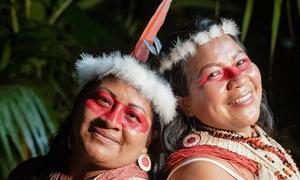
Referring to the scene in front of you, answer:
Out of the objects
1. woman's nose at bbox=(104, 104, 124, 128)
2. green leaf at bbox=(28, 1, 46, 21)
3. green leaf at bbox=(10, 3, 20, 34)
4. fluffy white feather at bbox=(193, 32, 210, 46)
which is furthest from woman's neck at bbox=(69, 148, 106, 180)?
green leaf at bbox=(28, 1, 46, 21)

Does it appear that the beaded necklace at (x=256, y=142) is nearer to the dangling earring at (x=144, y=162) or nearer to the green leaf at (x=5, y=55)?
the dangling earring at (x=144, y=162)

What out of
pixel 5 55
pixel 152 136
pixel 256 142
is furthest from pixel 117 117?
pixel 5 55

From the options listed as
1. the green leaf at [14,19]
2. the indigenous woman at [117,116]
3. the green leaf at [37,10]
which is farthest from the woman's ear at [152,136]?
the green leaf at [37,10]

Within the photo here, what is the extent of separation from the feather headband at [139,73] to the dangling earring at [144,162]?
0.08 m

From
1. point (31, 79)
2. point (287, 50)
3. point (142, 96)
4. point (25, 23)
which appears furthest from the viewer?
point (287, 50)

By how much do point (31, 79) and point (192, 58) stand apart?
935 mm

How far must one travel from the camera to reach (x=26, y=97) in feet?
6.52

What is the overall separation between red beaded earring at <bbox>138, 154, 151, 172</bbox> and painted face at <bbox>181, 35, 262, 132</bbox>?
0.14 metres

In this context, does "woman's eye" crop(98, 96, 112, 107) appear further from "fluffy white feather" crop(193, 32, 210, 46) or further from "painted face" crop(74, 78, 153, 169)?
"fluffy white feather" crop(193, 32, 210, 46)

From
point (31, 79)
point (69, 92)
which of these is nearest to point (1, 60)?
point (31, 79)

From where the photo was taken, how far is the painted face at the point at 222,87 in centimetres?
138

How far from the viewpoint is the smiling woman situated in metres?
1.32

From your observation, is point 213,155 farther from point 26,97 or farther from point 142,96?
point 26,97

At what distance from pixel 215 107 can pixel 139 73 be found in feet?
0.60
